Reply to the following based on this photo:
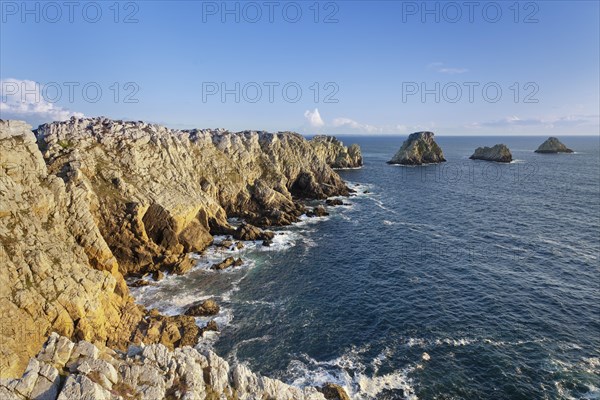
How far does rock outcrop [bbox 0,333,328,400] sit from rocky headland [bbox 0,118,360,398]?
1.14 ft

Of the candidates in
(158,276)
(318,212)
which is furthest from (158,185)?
(318,212)

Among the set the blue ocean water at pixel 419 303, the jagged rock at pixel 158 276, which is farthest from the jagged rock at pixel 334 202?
the jagged rock at pixel 158 276

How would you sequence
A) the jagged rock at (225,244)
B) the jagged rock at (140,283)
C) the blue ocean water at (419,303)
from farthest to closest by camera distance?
the jagged rock at (225,244)
the jagged rock at (140,283)
the blue ocean water at (419,303)

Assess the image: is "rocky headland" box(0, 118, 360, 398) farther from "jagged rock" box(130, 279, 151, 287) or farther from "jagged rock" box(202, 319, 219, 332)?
"jagged rock" box(130, 279, 151, 287)

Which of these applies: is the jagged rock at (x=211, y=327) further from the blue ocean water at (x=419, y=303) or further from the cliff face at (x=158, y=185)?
the cliff face at (x=158, y=185)

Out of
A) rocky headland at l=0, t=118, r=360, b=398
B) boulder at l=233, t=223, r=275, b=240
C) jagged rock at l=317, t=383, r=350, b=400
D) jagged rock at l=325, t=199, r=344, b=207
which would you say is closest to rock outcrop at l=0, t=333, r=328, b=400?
rocky headland at l=0, t=118, r=360, b=398

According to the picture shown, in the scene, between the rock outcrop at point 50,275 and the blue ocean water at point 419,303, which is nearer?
the rock outcrop at point 50,275

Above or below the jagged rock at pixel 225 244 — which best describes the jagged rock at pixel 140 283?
below

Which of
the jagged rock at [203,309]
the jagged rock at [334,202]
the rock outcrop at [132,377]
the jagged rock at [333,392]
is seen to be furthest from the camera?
the jagged rock at [334,202]

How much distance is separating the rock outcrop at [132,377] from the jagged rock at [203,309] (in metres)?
20.8

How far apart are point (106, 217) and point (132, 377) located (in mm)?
42916

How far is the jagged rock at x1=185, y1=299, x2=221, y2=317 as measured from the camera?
4916 cm

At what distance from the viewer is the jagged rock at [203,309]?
49.2 metres

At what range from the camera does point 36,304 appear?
117ft
